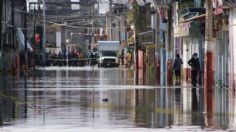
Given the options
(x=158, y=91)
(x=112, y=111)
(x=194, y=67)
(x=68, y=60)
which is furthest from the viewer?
(x=68, y=60)

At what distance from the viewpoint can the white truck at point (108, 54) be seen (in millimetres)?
102812

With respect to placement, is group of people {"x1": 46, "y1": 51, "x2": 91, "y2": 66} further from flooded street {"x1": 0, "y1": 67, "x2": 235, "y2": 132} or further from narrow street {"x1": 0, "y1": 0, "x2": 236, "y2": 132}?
flooded street {"x1": 0, "y1": 67, "x2": 235, "y2": 132}

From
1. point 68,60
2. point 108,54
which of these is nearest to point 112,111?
point 108,54

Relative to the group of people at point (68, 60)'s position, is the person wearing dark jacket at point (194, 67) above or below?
above

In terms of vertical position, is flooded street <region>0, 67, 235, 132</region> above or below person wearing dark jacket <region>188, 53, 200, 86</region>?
below

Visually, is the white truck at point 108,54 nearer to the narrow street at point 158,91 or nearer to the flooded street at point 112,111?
the narrow street at point 158,91

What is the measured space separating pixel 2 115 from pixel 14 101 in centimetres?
688

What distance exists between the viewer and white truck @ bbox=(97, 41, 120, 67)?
337 feet

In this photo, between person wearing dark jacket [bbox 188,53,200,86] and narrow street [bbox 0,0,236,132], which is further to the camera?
person wearing dark jacket [bbox 188,53,200,86]

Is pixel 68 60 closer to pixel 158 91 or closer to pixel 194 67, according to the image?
pixel 194 67

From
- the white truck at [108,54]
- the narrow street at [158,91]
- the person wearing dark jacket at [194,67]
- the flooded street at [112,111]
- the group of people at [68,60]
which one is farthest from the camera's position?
the group of people at [68,60]

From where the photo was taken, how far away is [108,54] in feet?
341

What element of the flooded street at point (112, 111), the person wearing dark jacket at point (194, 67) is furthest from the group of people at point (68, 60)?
the flooded street at point (112, 111)

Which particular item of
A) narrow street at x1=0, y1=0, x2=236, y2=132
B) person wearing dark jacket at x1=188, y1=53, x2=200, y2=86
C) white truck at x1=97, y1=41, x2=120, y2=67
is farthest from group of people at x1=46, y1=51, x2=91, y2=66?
person wearing dark jacket at x1=188, y1=53, x2=200, y2=86
